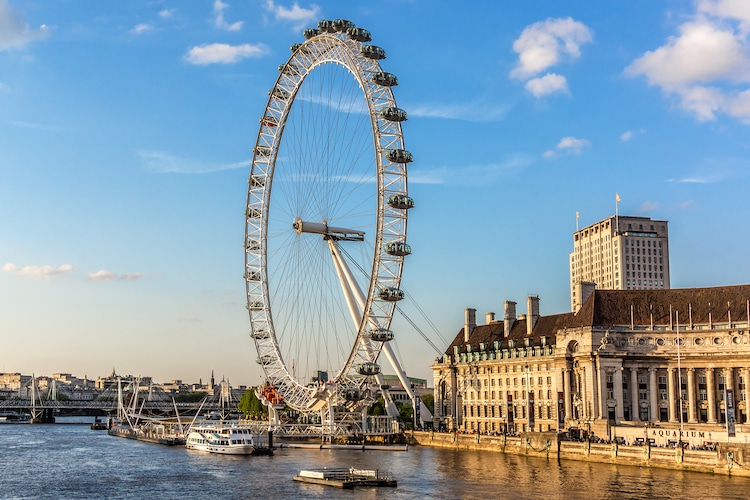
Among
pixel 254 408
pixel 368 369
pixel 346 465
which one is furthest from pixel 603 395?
pixel 254 408

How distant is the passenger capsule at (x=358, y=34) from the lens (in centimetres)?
10275

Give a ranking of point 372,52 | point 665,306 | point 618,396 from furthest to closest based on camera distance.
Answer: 1. point 665,306
2. point 618,396
3. point 372,52

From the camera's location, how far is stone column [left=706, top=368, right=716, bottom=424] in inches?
4304

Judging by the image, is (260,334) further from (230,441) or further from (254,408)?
(254,408)

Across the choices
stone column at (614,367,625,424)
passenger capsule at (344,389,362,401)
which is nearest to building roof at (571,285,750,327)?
stone column at (614,367,625,424)

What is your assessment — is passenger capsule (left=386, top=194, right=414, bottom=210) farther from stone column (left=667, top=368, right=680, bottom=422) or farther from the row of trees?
the row of trees

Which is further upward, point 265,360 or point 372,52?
point 372,52

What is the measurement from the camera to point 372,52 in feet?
335

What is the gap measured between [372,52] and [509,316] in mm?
51697

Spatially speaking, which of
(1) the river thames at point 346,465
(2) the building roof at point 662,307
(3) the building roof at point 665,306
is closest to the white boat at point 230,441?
(1) the river thames at point 346,465

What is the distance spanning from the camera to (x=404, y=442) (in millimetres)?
127875

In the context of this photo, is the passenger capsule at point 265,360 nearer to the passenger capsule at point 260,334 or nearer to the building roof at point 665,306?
the passenger capsule at point 260,334

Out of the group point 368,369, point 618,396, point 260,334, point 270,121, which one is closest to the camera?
point 368,369

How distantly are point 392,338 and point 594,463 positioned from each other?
25562 millimetres
